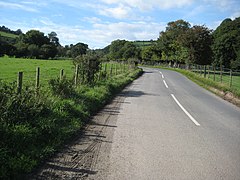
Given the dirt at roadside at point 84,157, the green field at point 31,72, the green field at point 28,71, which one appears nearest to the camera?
the dirt at roadside at point 84,157

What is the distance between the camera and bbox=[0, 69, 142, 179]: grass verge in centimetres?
430

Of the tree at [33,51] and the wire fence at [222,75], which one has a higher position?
the tree at [33,51]

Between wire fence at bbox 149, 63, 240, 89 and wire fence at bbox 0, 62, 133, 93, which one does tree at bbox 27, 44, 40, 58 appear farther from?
wire fence at bbox 0, 62, 133, 93

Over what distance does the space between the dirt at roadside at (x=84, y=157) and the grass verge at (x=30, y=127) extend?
0.23 metres

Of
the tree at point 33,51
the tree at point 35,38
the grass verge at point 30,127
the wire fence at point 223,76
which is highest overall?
the tree at point 35,38

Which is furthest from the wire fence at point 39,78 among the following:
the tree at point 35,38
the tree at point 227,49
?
the tree at point 35,38

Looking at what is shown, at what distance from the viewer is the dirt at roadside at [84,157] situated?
4223 millimetres

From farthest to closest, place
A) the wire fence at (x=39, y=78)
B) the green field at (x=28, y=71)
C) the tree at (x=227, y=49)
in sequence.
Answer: the tree at (x=227, y=49) → the green field at (x=28, y=71) → the wire fence at (x=39, y=78)

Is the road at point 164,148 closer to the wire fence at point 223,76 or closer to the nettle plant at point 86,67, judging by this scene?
the nettle plant at point 86,67

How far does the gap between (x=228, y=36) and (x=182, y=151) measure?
7046cm

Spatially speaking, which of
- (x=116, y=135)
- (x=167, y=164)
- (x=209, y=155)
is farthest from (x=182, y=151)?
(x=116, y=135)

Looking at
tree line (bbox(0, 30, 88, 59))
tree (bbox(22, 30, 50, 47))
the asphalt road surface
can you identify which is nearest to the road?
the asphalt road surface

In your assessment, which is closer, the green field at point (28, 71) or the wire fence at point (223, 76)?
the green field at point (28, 71)

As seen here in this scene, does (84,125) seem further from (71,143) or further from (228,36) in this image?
Result: (228,36)
